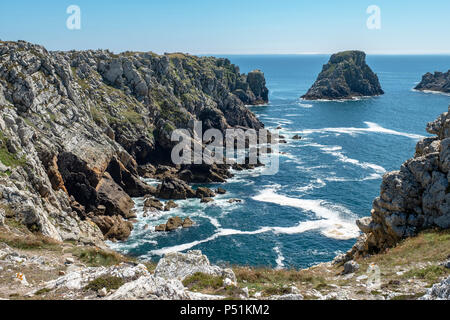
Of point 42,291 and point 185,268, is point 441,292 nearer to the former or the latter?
point 185,268

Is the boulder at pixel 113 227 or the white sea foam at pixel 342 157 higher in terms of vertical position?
the white sea foam at pixel 342 157

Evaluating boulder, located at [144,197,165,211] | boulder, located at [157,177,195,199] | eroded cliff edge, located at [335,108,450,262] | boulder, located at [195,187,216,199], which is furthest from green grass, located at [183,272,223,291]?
boulder, located at [195,187,216,199]

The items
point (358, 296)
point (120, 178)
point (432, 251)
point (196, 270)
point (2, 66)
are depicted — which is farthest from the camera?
point (120, 178)

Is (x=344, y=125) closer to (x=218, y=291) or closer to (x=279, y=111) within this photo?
(x=279, y=111)

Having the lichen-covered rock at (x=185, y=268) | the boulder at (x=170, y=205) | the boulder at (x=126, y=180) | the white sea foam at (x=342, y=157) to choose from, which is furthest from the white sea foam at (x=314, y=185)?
the lichen-covered rock at (x=185, y=268)

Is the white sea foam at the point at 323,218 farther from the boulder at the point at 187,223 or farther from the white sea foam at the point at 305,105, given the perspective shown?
the white sea foam at the point at 305,105
